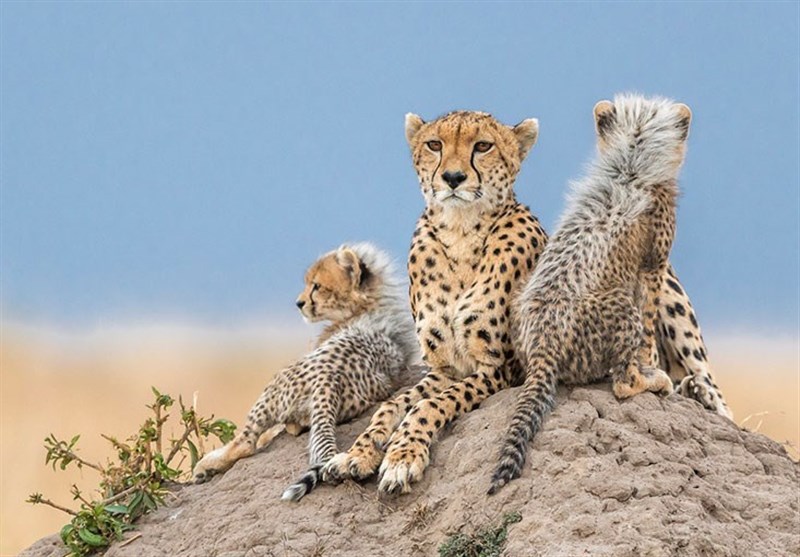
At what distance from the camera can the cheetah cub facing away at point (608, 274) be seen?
578cm

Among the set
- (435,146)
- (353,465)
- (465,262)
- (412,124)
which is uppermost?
(412,124)

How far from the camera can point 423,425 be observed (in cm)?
588

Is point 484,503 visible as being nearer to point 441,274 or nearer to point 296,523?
point 296,523

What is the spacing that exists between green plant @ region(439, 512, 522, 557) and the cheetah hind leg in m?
0.75

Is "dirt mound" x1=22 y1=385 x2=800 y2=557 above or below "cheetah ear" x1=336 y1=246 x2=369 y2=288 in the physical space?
below

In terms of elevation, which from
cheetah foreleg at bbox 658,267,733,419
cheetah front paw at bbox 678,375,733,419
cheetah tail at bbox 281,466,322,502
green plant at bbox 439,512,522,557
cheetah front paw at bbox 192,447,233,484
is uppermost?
cheetah foreleg at bbox 658,267,733,419

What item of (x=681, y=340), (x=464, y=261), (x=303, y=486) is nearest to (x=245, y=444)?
(x=303, y=486)

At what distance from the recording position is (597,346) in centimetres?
579

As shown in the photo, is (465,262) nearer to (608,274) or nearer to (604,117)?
(608,274)

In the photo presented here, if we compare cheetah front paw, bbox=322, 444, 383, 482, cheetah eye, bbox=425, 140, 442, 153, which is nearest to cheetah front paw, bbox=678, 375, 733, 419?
cheetah front paw, bbox=322, 444, 383, 482

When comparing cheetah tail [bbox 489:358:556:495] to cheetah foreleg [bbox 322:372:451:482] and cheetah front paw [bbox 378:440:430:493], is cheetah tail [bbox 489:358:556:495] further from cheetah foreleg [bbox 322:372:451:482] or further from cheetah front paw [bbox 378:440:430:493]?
cheetah foreleg [bbox 322:372:451:482]

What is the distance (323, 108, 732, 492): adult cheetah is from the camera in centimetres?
615

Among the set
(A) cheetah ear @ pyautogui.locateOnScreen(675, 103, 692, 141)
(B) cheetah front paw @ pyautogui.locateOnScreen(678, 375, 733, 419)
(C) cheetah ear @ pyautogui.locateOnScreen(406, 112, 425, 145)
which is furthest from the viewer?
(C) cheetah ear @ pyautogui.locateOnScreen(406, 112, 425, 145)

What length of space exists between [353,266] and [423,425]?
153 cm
